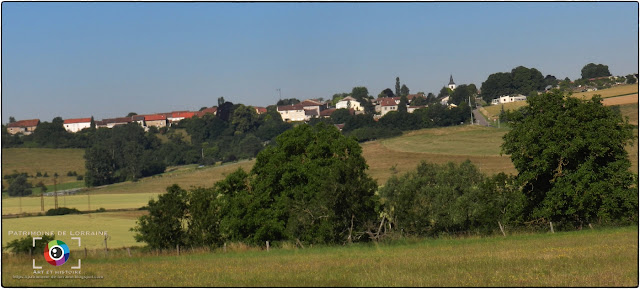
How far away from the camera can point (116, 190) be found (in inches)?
4609

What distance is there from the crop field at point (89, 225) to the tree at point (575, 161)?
24.9 m

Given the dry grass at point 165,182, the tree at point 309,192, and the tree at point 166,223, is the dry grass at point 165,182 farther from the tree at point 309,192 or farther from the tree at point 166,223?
the tree at point 166,223

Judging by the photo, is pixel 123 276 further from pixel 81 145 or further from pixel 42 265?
pixel 81 145

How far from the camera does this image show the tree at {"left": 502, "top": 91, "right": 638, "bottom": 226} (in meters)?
37.9

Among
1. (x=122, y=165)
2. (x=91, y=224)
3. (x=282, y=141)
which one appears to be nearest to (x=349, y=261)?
(x=282, y=141)

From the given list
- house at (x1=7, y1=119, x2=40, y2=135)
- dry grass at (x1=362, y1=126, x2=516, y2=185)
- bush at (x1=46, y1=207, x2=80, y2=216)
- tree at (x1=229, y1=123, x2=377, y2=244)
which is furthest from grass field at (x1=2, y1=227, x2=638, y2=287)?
house at (x1=7, y1=119, x2=40, y2=135)

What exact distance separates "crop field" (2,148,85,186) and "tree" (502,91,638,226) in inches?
3936

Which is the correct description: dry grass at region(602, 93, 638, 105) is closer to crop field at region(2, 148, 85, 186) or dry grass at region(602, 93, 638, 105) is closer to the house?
crop field at region(2, 148, 85, 186)

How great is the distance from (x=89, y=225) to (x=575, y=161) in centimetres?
4100

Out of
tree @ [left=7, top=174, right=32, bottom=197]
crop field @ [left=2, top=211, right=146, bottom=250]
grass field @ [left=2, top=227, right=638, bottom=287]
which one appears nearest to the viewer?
grass field @ [left=2, top=227, right=638, bottom=287]

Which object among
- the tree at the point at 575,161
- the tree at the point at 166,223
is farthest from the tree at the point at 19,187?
the tree at the point at 575,161

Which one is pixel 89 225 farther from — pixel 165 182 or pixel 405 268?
pixel 165 182

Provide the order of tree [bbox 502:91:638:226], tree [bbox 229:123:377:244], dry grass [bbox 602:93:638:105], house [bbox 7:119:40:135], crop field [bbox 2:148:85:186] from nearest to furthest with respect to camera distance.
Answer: tree [bbox 229:123:377:244], tree [bbox 502:91:638:226], dry grass [bbox 602:93:638:105], crop field [bbox 2:148:85:186], house [bbox 7:119:40:135]

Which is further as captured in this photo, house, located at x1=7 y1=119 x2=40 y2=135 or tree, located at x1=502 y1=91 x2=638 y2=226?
house, located at x1=7 y1=119 x2=40 y2=135
